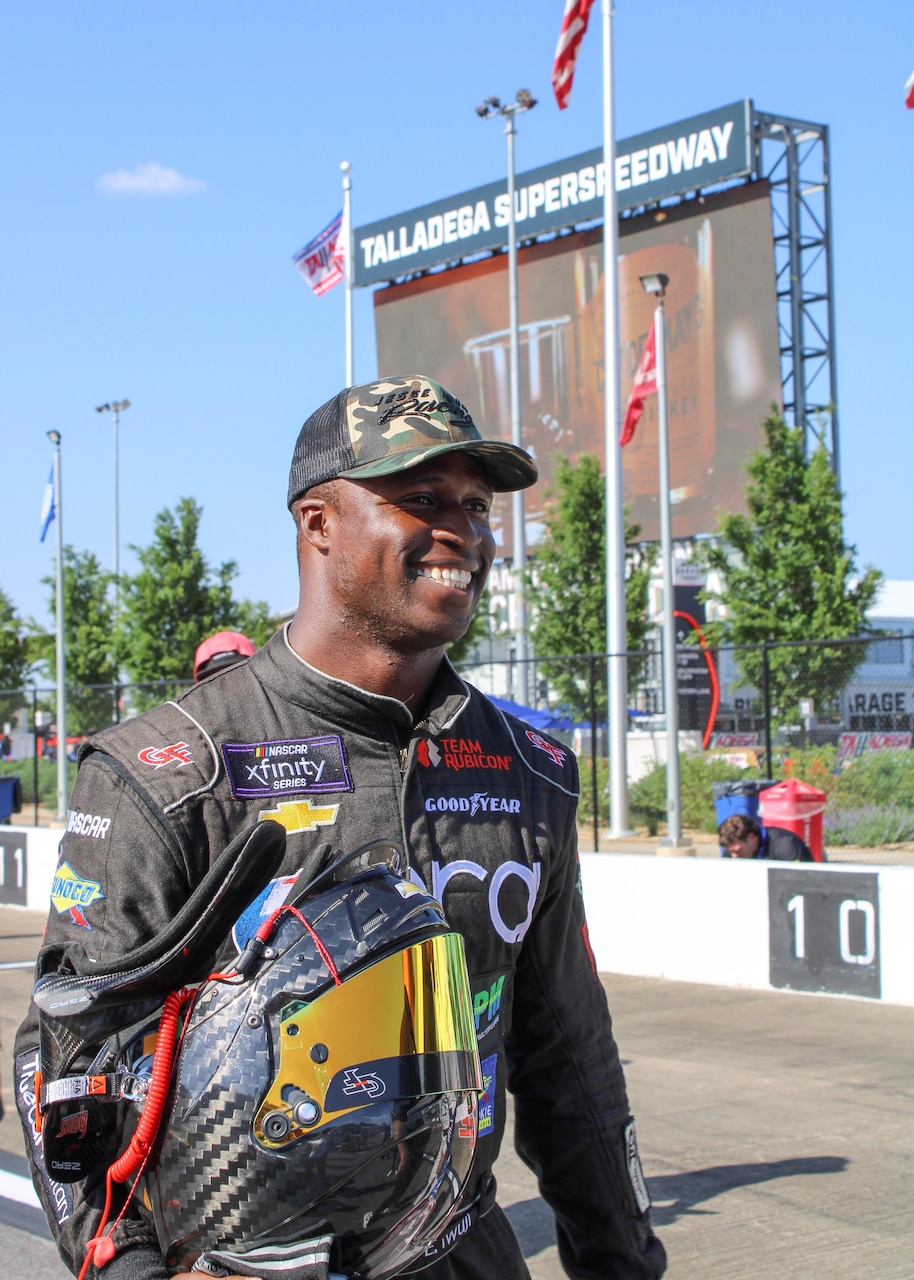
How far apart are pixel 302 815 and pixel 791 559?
24.3 meters

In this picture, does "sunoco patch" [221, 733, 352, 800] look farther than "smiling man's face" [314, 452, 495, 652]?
No

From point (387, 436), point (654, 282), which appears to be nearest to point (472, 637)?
point (654, 282)

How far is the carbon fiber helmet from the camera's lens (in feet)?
4.48

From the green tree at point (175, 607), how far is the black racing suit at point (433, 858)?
27051 mm

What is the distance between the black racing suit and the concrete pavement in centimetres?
270

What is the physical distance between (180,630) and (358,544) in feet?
91.2

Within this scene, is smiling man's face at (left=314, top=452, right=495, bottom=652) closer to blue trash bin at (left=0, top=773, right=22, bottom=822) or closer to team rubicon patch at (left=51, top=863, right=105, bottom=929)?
team rubicon patch at (left=51, top=863, right=105, bottom=929)

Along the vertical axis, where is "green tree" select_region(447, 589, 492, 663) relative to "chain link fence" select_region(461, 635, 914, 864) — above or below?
above

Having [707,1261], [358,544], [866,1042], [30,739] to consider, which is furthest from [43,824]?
[358,544]

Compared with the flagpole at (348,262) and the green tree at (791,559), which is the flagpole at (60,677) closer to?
the flagpole at (348,262)

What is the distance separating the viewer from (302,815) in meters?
1.84

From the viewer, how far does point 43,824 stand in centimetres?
2327

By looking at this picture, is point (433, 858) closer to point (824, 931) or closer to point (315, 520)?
point (315, 520)

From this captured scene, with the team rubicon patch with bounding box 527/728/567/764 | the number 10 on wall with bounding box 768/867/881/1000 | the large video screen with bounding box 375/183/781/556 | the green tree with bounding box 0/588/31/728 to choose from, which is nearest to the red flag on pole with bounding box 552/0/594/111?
the number 10 on wall with bounding box 768/867/881/1000
